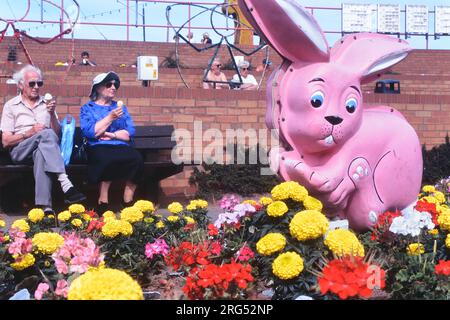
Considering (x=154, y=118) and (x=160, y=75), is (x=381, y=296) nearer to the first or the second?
(x=154, y=118)

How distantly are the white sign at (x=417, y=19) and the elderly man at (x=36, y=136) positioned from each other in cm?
1576

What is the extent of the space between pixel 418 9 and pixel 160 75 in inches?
446

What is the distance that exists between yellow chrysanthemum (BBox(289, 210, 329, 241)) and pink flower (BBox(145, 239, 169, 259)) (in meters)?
0.85

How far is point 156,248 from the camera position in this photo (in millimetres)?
3268

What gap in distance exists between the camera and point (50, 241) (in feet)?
9.63

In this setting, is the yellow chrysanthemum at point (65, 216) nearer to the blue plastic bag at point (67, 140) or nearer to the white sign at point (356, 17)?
the blue plastic bag at point (67, 140)

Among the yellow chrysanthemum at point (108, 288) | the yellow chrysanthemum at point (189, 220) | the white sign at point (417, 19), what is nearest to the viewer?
the yellow chrysanthemum at point (108, 288)

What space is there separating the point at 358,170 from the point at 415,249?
1.05m

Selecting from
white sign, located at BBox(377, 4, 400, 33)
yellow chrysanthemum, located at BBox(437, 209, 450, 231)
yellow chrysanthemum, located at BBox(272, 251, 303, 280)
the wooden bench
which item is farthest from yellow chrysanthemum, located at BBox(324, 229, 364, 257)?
white sign, located at BBox(377, 4, 400, 33)

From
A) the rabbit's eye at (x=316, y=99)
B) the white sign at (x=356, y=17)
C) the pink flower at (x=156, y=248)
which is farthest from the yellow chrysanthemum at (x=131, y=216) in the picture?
the white sign at (x=356, y=17)

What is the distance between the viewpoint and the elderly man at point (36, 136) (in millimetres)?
5410

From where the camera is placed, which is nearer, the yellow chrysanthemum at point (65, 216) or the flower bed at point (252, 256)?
the flower bed at point (252, 256)

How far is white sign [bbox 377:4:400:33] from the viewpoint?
19.6 m
